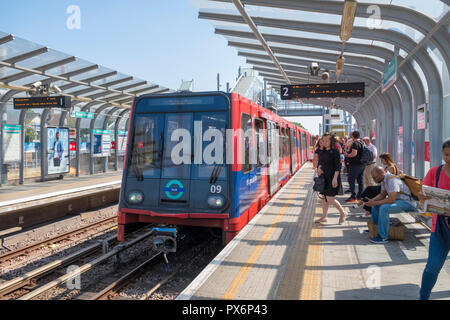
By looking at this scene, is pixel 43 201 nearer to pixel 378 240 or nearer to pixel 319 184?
pixel 319 184

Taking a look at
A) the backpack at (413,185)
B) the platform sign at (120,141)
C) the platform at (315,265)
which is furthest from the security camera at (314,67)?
the platform sign at (120,141)

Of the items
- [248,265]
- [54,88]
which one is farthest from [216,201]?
[54,88]

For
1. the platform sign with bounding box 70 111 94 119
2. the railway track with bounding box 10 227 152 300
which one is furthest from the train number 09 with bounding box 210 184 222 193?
the platform sign with bounding box 70 111 94 119

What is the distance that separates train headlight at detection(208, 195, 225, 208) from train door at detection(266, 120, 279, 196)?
2.75 meters

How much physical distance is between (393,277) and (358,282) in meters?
0.45

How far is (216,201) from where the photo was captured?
5449 millimetres

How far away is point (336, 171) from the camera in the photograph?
6.13 m

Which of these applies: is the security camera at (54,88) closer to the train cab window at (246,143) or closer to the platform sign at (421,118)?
the train cab window at (246,143)

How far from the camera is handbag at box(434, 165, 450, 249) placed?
301 cm

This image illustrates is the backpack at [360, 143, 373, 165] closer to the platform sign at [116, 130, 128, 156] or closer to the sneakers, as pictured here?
the sneakers

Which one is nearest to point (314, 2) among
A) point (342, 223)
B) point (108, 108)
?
point (342, 223)

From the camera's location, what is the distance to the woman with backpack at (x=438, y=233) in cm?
303

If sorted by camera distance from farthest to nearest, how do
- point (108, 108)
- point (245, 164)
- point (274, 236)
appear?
point (108, 108) → point (245, 164) → point (274, 236)
